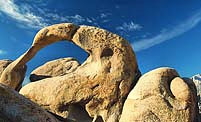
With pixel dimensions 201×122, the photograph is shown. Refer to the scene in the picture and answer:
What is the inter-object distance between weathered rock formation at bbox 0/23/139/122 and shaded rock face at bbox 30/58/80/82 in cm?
267

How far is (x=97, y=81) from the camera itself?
416 inches

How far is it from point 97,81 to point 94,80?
126 millimetres

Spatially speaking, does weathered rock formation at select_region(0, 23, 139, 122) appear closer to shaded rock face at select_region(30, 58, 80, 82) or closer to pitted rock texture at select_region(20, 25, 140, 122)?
pitted rock texture at select_region(20, 25, 140, 122)

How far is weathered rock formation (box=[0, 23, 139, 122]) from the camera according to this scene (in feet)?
33.8

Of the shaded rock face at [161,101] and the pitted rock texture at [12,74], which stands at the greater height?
the pitted rock texture at [12,74]

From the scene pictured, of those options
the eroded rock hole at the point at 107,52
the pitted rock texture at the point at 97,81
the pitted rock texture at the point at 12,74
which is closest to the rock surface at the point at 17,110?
the pitted rock texture at the point at 97,81

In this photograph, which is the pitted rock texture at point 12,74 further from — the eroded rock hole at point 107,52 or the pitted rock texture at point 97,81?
the eroded rock hole at point 107,52

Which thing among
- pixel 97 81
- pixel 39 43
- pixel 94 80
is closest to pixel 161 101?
pixel 97 81

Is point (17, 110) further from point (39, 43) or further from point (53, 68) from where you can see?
point (53, 68)

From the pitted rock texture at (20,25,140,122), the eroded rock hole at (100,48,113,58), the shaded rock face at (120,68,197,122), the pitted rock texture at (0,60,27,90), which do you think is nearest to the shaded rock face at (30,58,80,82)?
the pitted rock texture at (0,60,27,90)

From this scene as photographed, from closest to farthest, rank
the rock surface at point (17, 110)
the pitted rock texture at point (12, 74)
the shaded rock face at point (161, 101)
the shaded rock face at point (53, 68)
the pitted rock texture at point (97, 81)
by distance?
the rock surface at point (17, 110) < the shaded rock face at point (161, 101) < the pitted rock texture at point (97, 81) < the pitted rock texture at point (12, 74) < the shaded rock face at point (53, 68)

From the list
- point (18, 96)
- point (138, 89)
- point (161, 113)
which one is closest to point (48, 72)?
point (138, 89)

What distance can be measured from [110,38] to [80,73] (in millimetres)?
1518

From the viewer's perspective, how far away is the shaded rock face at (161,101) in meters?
8.76
